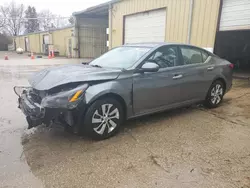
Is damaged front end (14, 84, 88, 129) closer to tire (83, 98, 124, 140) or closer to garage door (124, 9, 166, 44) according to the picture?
tire (83, 98, 124, 140)

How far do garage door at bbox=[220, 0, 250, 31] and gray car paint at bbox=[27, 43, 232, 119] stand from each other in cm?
385

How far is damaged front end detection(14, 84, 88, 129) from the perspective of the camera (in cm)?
312

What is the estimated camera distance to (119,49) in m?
4.78

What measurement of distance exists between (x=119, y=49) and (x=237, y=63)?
436 inches

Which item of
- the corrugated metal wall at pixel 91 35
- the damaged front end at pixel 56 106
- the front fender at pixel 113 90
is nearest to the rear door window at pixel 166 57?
the front fender at pixel 113 90

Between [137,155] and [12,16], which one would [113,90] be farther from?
[12,16]

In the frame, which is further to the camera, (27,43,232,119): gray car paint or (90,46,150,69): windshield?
(90,46,150,69): windshield

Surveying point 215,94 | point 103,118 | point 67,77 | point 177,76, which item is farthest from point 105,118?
point 215,94

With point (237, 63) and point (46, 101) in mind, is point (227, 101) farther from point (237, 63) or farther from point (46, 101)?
point (237, 63)

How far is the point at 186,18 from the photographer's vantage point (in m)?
9.58

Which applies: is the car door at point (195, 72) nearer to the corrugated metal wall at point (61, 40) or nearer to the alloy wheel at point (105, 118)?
the alloy wheel at point (105, 118)

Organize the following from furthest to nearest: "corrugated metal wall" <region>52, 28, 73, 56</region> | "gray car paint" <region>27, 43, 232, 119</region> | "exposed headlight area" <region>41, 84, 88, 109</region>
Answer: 1. "corrugated metal wall" <region>52, 28, 73, 56</region>
2. "gray car paint" <region>27, 43, 232, 119</region>
3. "exposed headlight area" <region>41, 84, 88, 109</region>

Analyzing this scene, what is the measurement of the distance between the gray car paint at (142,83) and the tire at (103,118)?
0.43ft

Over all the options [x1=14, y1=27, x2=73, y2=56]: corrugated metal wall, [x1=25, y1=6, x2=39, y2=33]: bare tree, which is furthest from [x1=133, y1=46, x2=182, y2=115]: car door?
[x1=25, y1=6, x2=39, y2=33]: bare tree
